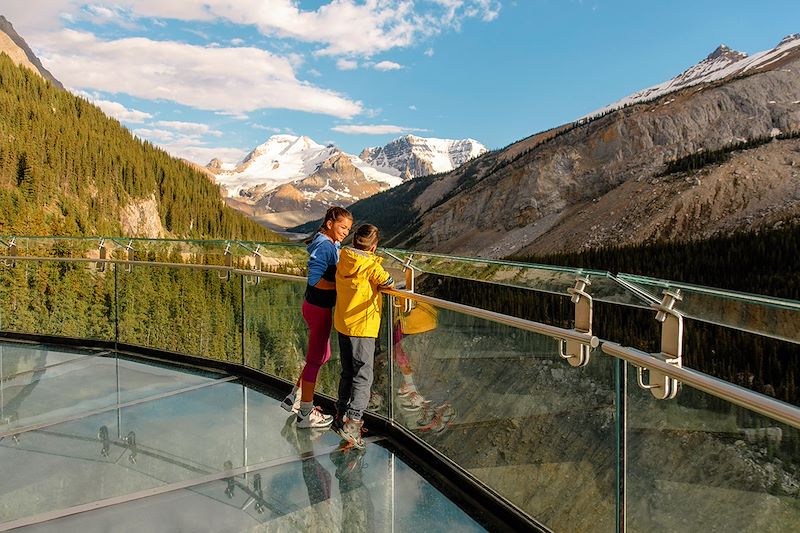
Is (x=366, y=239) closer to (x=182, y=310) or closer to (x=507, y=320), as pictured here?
(x=507, y=320)

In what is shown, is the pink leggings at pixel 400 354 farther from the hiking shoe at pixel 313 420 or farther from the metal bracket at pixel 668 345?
the metal bracket at pixel 668 345

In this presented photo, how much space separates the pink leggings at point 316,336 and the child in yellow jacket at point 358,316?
0.23 meters

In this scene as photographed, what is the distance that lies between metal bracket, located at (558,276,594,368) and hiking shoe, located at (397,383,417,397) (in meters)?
1.38

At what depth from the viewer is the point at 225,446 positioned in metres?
3.39

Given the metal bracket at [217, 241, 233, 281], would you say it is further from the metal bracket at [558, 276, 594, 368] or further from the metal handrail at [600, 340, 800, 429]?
the metal handrail at [600, 340, 800, 429]

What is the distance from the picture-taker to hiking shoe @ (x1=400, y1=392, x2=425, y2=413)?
11.5 ft

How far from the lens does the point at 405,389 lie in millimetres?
3635

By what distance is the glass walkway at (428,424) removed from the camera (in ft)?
6.24

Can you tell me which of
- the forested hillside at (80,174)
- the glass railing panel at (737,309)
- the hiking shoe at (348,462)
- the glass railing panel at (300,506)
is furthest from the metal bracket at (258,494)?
the forested hillside at (80,174)

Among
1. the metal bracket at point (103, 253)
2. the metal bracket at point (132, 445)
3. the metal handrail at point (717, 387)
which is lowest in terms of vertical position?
the metal bracket at point (132, 445)

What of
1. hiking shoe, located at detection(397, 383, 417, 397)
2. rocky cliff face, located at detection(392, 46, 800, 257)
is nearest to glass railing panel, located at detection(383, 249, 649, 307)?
hiking shoe, located at detection(397, 383, 417, 397)

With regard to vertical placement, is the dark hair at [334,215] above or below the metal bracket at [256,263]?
above

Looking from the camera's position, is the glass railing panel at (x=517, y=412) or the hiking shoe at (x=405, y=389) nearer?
the glass railing panel at (x=517, y=412)

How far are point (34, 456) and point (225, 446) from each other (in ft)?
3.41
